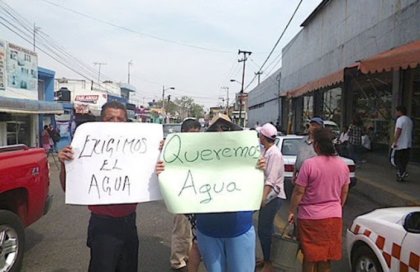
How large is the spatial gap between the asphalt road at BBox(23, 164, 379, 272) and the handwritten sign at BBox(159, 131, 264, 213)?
2.27m

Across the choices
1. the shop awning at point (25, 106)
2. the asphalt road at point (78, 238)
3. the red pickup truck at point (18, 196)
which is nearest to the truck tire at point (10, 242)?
the red pickup truck at point (18, 196)

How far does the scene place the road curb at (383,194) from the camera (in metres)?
7.68

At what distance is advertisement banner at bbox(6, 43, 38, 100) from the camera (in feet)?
57.7

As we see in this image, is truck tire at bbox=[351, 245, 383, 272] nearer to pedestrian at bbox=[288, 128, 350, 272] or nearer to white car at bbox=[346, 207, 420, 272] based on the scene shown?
white car at bbox=[346, 207, 420, 272]

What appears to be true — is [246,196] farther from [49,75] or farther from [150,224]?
[49,75]

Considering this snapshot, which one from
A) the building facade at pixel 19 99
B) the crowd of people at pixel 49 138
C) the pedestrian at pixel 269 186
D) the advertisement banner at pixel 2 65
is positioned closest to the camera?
the pedestrian at pixel 269 186

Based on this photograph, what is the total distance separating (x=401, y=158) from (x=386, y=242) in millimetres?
6693

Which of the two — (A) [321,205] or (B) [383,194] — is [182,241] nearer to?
(A) [321,205]

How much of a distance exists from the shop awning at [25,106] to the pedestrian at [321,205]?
1382 centimetres

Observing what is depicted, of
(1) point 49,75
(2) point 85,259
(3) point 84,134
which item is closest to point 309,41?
(1) point 49,75

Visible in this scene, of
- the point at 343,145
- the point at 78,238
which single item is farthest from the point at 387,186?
the point at 78,238

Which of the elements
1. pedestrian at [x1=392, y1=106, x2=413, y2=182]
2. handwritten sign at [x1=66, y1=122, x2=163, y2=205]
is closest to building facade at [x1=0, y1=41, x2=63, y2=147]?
pedestrian at [x1=392, y1=106, x2=413, y2=182]

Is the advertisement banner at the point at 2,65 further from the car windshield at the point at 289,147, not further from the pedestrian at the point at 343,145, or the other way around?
the pedestrian at the point at 343,145

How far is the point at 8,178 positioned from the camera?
169 inches
